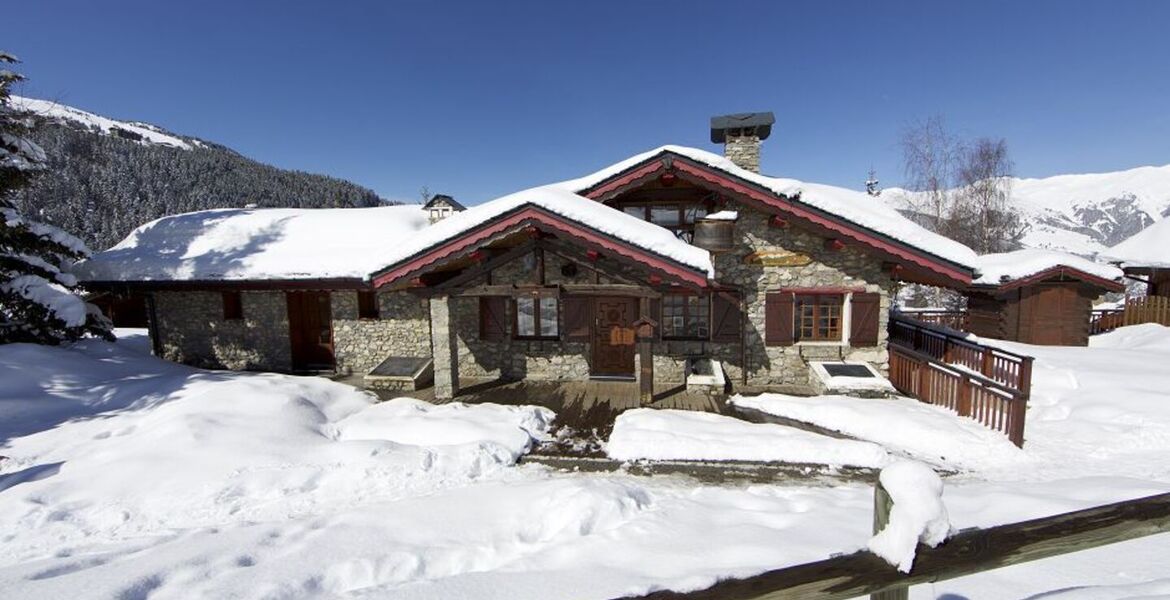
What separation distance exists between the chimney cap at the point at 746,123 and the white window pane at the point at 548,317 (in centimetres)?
680

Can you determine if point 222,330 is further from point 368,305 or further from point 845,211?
point 845,211

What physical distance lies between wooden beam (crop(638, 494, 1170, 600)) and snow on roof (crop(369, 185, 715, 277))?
5.94m

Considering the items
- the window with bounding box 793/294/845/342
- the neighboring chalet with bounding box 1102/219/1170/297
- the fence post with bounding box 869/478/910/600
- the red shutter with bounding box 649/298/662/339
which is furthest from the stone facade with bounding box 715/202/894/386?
the neighboring chalet with bounding box 1102/219/1170/297

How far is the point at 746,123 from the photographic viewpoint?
1198cm

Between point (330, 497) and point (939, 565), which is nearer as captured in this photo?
point (939, 565)

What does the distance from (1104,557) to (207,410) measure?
11.8 m

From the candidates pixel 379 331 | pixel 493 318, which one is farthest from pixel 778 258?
pixel 379 331

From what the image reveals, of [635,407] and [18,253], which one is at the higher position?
[18,253]

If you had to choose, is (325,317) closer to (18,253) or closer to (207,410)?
(207,410)

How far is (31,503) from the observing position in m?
5.59

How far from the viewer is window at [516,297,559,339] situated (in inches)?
432

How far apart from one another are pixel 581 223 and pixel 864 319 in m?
7.00

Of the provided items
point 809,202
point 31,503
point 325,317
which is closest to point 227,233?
point 325,317

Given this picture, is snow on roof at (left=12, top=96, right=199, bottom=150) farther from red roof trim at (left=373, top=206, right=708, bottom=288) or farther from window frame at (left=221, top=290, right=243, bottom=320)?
red roof trim at (left=373, top=206, right=708, bottom=288)
